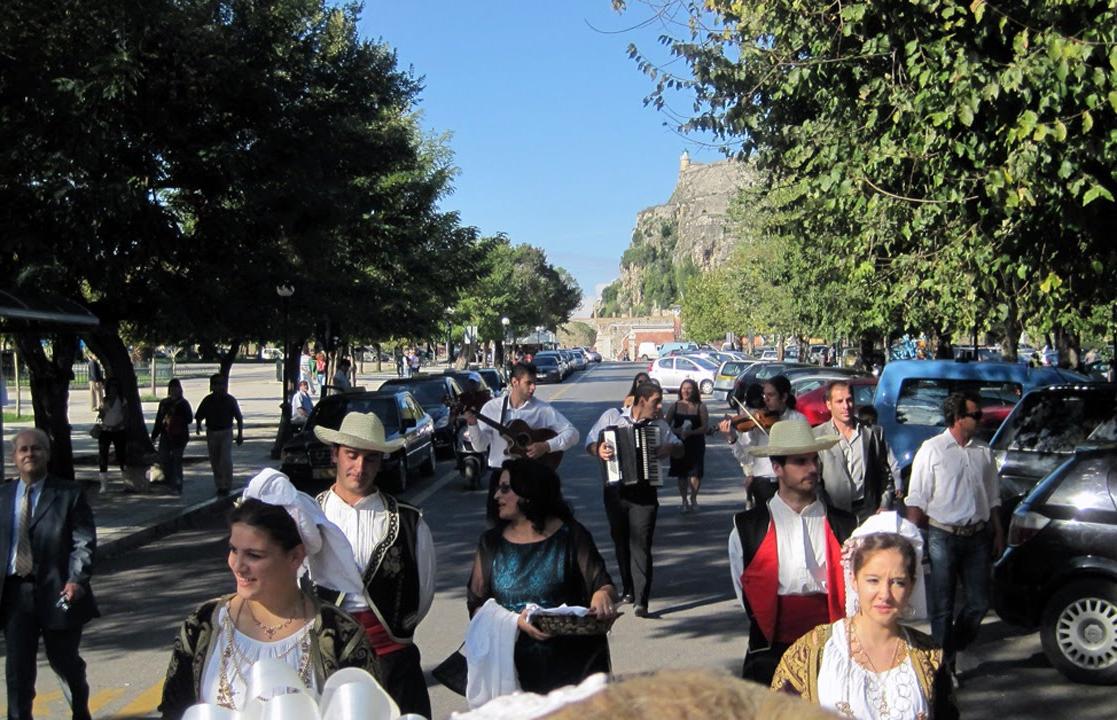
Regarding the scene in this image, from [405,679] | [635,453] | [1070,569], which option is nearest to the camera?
[405,679]

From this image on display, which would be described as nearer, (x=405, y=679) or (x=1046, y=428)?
(x=405, y=679)

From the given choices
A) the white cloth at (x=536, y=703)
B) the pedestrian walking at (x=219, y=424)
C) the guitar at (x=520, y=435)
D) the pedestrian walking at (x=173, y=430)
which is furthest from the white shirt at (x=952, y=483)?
the pedestrian walking at (x=173, y=430)

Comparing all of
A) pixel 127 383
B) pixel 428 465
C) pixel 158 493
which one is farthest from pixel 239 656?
pixel 428 465

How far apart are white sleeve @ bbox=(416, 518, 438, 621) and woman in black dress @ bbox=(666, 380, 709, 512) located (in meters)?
8.31

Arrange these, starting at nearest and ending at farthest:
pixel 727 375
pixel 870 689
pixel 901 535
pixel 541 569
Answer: pixel 870 689 → pixel 901 535 → pixel 541 569 → pixel 727 375

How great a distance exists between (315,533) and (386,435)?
12.5m

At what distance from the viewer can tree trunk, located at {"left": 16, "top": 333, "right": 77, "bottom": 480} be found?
15539mm

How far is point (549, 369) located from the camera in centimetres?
5912

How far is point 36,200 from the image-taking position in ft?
46.5

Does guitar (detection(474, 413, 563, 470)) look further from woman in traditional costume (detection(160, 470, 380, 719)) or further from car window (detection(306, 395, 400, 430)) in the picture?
car window (detection(306, 395, 400, 430))

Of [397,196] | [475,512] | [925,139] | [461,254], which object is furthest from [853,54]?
[461,254]

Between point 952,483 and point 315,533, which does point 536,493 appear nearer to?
point 315,533

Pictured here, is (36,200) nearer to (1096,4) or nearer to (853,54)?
(853,54)

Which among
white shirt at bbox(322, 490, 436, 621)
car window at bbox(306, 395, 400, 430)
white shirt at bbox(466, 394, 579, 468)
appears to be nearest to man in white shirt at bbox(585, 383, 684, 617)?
white shirt at bbox(466, 394, 579, 468)
